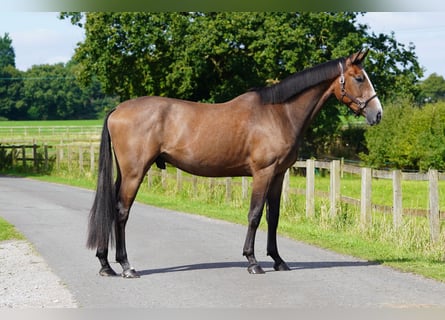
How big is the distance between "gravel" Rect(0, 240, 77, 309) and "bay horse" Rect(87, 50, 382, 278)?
73 cm

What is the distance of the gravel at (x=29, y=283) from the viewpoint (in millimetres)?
7090

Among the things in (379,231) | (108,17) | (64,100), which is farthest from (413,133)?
(64,100)

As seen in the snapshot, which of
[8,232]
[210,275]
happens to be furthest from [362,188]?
[8,232]

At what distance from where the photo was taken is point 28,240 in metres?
11.8

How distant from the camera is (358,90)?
912cm

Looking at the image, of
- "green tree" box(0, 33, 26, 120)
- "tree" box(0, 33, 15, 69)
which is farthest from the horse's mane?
"tree" box(0, 33, 15, 69)

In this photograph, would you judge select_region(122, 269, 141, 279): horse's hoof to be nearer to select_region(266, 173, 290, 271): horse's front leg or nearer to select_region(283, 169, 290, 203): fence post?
select_region(266, 173, 290, 271): horse's front leg

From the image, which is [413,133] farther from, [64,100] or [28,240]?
[64,100]

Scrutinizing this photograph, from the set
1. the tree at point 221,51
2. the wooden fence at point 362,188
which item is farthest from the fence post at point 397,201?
the tree at point 221,51

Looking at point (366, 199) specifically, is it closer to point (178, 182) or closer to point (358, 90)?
point (358, 90)

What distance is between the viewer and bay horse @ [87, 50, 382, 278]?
8836 mm

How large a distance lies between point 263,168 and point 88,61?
28.2 metres

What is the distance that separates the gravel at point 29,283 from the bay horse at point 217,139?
73 centimetres

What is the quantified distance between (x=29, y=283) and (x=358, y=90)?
4.29 meters
